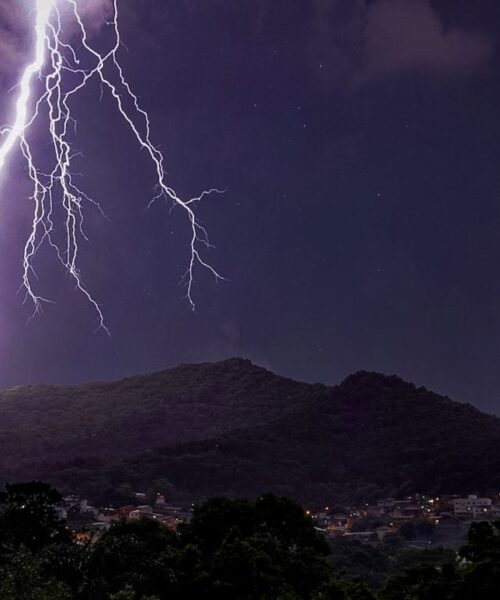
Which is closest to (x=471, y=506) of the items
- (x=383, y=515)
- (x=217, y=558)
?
(x=383, y=515)

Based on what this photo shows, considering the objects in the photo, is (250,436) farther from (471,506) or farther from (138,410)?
(471,506)

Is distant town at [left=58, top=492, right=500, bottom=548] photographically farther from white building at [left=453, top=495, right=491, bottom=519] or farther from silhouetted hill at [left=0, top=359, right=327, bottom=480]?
silhouetted hill at [left=0, top=359, right=327, bottom=480]

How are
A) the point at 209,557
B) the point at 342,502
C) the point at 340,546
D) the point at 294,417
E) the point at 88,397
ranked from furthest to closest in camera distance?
the point at 88,397 < the point at 294,417 < the point at 342,502 < the point at 340,546 < the point at 209,557

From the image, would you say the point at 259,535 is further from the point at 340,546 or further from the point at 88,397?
the point at 88,397

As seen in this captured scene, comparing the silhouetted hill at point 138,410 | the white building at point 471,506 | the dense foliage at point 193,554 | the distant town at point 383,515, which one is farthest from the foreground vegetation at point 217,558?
the silhouetted hill at point 138,410

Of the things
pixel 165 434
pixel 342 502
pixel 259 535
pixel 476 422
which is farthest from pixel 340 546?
pixel 165 434

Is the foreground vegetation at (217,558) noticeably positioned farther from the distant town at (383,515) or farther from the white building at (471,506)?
the white building at (471,506)
